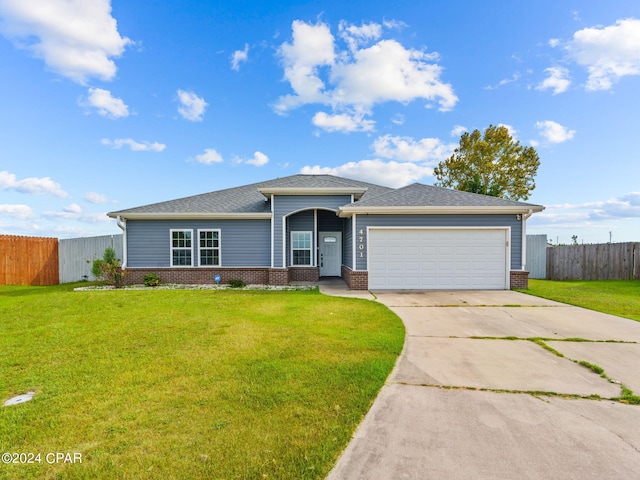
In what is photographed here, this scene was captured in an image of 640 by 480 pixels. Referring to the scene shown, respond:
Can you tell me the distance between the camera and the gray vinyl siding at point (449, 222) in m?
11.2

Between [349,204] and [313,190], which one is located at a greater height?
[313,190]

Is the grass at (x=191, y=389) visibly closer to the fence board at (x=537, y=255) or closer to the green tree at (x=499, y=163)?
the fence board at (x=537, y=255)

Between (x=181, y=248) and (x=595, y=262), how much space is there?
19521 millimetres

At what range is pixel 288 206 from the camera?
12.4 m

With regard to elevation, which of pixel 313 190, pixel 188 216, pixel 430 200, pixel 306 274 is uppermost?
pixel 313 190

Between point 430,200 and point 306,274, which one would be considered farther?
point 306,274

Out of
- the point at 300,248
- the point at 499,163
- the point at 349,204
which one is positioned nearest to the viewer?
the point at 349,204

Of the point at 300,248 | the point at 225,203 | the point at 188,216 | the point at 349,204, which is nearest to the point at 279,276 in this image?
the point at 300,248

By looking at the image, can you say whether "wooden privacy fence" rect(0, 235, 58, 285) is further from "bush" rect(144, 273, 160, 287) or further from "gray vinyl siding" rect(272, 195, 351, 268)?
"gray vinyl siding" rect(272, 195, 351, 268)

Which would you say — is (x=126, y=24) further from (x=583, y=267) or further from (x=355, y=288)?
(x=583, y=267)

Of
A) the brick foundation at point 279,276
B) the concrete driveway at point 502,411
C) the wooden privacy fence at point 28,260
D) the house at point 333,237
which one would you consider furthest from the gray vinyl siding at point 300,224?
the wooden privacy fence at point 28,260

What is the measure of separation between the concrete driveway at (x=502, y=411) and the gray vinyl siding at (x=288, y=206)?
726 centimetres

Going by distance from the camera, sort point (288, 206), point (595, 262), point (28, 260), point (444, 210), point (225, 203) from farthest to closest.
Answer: point (595, 262), point (28, 260), point (225, 203), point (288, 206), point (444, 210)

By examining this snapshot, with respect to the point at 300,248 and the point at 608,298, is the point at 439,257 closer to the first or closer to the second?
the point at 608,298
